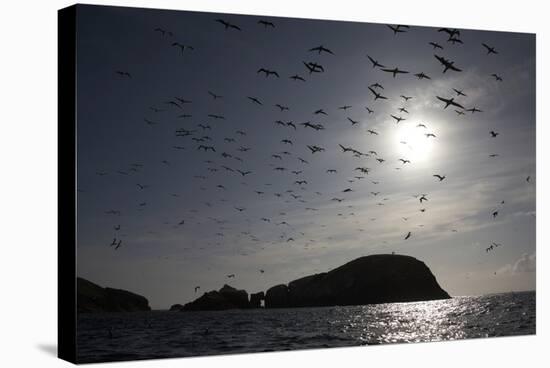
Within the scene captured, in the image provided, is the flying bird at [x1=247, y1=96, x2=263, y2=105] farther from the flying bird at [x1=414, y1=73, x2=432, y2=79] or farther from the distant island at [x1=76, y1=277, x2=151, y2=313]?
the distant island at [x1=76, y1=277, x2=151, y2=313]

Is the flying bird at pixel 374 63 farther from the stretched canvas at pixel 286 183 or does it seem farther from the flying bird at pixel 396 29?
the flying bird at pixel 396 29

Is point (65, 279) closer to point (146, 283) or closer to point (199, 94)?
point (146, 283)

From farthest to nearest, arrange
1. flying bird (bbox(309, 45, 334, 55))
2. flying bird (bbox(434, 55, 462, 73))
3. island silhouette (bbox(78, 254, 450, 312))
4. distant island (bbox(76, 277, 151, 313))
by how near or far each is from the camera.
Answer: flying bird (bbox(434, 55, 462, 73)) < flying bird (bbox(309, 45, 334, 55)) < island silhouette (bbox(78, 254, 450, 312)) < distant island (bbox(76, 277, 151, 313))

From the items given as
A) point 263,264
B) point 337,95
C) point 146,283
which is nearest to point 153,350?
point 146,283

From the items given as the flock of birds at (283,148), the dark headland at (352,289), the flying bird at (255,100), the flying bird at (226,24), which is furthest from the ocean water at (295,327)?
the flying bird at (226,24)

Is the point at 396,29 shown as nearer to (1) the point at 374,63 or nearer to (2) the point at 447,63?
(1) the point at 374,63

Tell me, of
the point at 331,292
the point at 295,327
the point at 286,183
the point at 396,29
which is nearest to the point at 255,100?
the point at 286,183

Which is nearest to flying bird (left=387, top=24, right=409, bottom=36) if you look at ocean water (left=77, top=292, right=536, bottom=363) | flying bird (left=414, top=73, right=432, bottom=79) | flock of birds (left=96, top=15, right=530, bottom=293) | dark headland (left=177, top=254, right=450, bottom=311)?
flock of birds (left=96, top=15, right=530, bottom=293)
